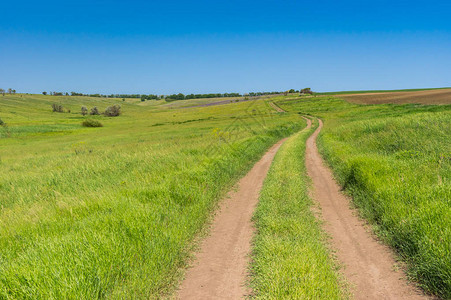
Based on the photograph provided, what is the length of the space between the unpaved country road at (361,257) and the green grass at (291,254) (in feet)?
1.07

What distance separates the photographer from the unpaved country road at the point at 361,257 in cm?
366

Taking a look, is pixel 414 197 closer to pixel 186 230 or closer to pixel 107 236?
pixel 186 230

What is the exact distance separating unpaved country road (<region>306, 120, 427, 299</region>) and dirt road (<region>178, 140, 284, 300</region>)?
6.07ft

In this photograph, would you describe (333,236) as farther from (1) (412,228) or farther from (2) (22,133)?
(2) (22,133)

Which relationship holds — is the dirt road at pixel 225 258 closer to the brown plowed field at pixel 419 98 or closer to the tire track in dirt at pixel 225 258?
the tire track in dirt at pixel 225 258

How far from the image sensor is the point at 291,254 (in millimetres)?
4191

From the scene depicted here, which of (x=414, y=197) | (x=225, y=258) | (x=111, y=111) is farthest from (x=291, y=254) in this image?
(x=111, y=111)

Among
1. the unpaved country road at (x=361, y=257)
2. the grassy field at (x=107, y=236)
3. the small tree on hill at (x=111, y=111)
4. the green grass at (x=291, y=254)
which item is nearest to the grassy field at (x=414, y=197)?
the unpaved country road at (x=361, y=257)

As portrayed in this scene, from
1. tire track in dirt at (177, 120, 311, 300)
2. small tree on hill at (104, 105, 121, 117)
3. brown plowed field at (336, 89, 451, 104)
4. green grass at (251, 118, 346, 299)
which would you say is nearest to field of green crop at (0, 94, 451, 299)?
green grass at (251, 118, 346, 299)

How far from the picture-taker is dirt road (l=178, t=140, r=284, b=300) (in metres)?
3.84

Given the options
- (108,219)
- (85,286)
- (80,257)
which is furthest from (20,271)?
(108,219)

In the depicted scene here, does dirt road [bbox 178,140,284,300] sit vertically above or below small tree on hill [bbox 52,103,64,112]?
below

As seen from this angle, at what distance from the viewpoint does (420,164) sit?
773 cm

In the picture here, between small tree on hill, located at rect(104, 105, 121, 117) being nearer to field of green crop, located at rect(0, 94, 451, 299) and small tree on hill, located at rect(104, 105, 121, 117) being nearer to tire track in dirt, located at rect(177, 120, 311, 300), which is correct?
field of green crop, located at rect(0, 94, 451, 299)
